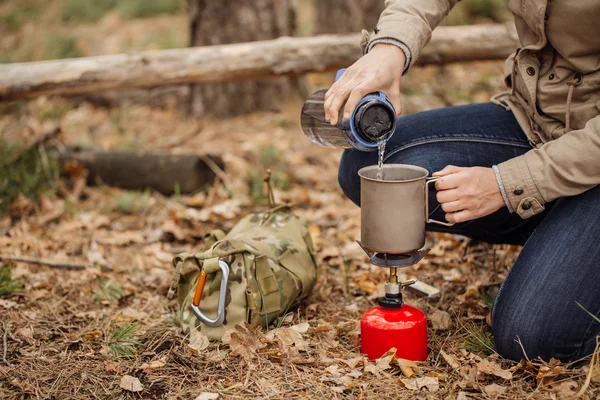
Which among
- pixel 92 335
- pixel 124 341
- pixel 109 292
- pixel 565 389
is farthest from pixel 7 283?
pixel 565 389

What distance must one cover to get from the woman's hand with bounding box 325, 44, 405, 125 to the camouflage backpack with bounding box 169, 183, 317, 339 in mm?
743

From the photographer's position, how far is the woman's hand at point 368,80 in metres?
2.21

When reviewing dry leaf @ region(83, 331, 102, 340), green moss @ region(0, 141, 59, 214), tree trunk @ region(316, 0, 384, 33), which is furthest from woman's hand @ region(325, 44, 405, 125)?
tree trunk @ region(316, 0, 384, 33)

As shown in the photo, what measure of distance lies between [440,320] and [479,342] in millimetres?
241

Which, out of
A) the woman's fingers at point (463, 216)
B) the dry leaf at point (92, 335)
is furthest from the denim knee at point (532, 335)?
the dry leaf at point (92, 335)

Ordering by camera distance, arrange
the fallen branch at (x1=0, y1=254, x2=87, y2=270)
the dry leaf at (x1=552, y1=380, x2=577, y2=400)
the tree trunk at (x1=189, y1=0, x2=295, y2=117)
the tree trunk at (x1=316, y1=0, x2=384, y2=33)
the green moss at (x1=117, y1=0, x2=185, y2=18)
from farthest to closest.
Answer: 1. the green moss at (x1=117, y1=0, x2=185, y2=18)
2. the tree trunk at (x1=316, y1=0, x2=384, y2=33)
3. the tree trunk at (x1=189, y1=0, x2=295, y2=117)
4. the fallen branch at (x1=0, y1=254, x2=87, y2=270)
5. the dry leaf at (x1=552, y1=380, x2=577, y2=400)

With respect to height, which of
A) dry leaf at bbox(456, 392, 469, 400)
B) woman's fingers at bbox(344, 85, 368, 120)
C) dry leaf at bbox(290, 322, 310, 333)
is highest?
woman's fingers at bbox(344, 85, 368, 120)

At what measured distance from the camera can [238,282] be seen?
2.59m

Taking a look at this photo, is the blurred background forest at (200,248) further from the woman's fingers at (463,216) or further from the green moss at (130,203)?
the woman's fingers at (463,216)

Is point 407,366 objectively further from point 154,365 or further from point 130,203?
point 130,203

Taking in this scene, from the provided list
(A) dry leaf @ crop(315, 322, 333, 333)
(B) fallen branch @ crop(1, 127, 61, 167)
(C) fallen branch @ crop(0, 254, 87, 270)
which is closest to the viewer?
(A) dry leaf @ crop(315, 322, 333, 333)

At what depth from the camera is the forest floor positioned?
7.50 ft

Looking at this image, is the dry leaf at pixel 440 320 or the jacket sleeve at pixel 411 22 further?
the dry leaf at pixel 440 320

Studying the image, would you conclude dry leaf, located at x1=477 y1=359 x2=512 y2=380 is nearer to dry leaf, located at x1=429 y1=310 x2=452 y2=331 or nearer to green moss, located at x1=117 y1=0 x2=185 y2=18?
dry leaf, located at x1=429 y1=310 x2=452 y2=331
